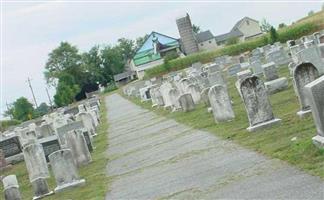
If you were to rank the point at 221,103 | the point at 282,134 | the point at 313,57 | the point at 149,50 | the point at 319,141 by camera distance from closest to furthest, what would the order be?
the point at 319,141 → the point at 282,134 → the point at 221,103 → the point at 313,57 → the point at 149,50

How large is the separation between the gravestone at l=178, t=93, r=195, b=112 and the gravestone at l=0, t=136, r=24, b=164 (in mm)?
7995

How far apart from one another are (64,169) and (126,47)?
124727 mm

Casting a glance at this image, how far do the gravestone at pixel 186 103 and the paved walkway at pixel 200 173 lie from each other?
18.5 ft

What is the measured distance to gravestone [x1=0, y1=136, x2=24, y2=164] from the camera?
26042 millimetres

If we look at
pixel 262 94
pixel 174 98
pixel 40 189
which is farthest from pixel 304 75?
pixel 174 98

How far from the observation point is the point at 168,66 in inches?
3378

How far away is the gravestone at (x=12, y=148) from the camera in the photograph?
26.0 m

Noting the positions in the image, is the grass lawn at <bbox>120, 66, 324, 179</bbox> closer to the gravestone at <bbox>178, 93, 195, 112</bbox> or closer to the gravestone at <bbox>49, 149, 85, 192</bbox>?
the gravestone at <bbox>178, 93, 195, 112</bbox>

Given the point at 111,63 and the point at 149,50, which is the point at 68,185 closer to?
the point at 149,50

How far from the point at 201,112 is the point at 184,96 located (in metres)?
2.55

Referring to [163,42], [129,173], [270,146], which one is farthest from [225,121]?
[163,42]

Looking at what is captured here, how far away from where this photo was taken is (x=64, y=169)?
13617 millimetres

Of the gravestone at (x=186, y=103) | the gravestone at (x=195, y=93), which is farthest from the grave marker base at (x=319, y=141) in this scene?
the gravestone at (x=195, y=93)

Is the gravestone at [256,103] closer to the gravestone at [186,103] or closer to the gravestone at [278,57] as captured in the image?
the gravestone at [186,103]
